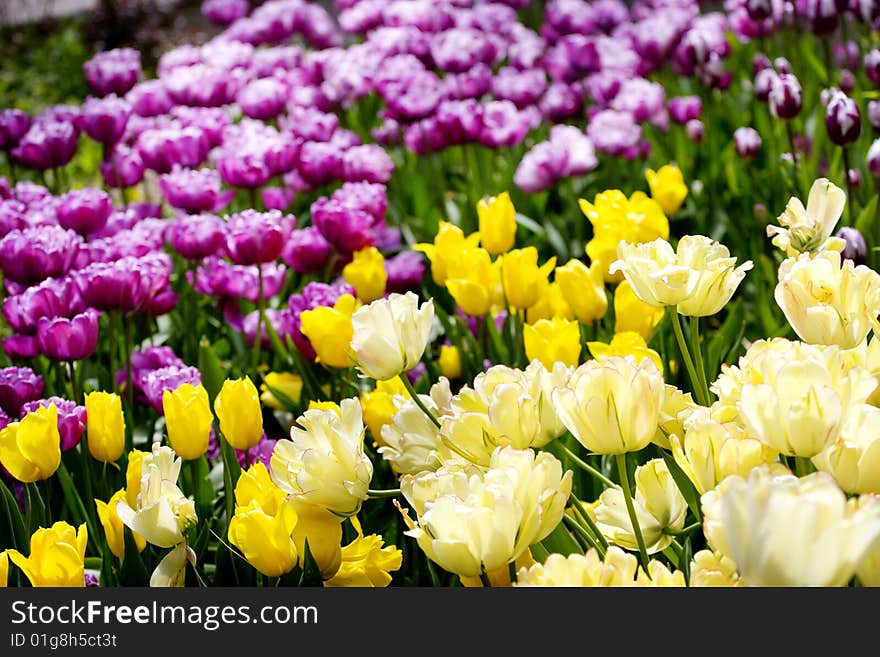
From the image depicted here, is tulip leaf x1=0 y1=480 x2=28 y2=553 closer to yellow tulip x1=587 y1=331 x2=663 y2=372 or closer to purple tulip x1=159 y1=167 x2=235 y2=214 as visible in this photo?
yellow tulip x1=587 y1=331 x2=663 y2=372

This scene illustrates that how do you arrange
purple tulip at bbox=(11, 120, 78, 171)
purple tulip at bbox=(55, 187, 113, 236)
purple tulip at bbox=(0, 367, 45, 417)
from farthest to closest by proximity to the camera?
purple tulip at bbox=(11, 120, 78, 171) → purple tulip at bbox=(55, 187, 113, 236) → purple tulip at bbox=(0, 367, 45, 417)

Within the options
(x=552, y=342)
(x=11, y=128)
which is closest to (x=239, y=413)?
(x=552, y=342)

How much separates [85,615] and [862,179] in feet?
7.18

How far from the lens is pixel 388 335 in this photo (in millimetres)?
1163

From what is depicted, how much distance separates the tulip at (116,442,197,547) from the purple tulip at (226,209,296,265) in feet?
2.89

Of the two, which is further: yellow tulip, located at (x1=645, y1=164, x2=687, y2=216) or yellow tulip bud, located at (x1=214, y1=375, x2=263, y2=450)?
yellow tulip, located at (x1=645, y1=164, x2=687, y2=216)

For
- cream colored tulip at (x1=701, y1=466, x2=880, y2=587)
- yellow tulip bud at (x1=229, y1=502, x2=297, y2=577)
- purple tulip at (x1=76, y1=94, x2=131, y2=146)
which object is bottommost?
purple tulip at (x1=76, y1=94, x2=131, y2=146)

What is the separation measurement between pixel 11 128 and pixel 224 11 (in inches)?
73.4

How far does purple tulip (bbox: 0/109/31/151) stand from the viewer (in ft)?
8.85

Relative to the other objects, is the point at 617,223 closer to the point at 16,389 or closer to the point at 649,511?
the point at 649,511

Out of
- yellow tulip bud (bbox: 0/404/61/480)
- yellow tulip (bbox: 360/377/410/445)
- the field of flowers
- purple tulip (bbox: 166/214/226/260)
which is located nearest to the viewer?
the field of flowers

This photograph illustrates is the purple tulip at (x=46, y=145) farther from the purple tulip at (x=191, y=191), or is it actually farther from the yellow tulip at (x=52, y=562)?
the yellow tulip at (x=52, y=562)

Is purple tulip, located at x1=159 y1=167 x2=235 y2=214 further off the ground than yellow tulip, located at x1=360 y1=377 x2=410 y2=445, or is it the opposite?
yellow tulip, located at x1=360 y1=377 x2=410 y2=445

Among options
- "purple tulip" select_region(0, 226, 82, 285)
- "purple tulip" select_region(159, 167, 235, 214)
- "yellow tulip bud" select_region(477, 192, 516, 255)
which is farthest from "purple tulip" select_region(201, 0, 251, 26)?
"yellow tulip bud" select_region(477, 192, 516, 255)
